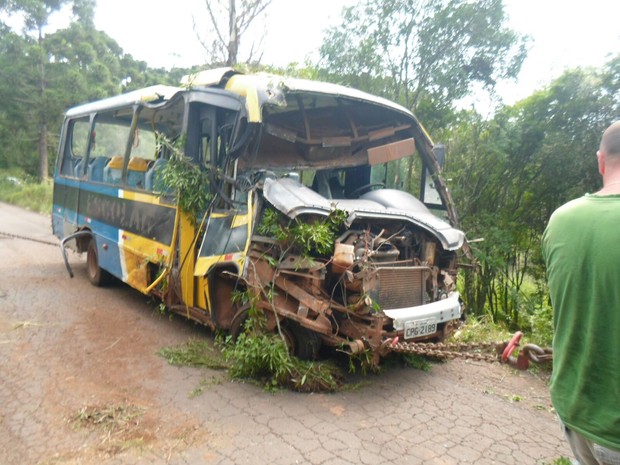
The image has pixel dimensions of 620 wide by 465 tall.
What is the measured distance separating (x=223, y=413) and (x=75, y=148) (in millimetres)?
6502

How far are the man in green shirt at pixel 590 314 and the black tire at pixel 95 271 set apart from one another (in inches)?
277

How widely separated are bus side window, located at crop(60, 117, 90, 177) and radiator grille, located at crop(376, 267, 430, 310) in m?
5.84

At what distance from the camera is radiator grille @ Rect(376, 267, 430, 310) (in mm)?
4234

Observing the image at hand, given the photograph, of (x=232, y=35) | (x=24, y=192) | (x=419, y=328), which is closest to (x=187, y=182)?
(x=419, y=328)

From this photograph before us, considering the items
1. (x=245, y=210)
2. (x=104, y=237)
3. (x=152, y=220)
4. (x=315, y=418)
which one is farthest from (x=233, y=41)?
(x=315, y=418)

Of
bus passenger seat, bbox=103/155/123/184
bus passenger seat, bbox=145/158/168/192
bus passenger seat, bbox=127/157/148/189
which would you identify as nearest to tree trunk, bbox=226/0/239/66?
bus passenger seat, bbox=103/155/123/184

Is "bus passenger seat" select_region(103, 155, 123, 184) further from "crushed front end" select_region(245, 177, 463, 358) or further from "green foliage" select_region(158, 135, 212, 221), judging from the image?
"crushed front end" select_region(245, 177, 463, 358)

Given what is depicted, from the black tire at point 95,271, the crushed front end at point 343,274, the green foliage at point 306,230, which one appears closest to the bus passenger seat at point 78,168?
the black tire at point 95,271

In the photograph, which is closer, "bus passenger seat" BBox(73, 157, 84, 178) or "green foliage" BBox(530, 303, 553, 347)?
"green foliage" BBox(530, 303, 553, 347)

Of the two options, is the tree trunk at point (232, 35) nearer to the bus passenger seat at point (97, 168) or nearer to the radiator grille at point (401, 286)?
the bus passenger seat at point (97, 168)

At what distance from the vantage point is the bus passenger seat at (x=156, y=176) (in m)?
5.50

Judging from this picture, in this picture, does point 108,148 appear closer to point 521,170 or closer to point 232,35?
point 521,170

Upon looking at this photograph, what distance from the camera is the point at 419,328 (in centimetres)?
412

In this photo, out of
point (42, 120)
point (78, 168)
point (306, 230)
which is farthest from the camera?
point (42, 120)
